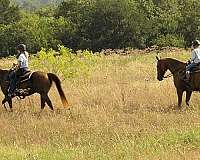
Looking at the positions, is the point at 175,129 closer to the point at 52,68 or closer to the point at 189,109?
the point at 189,109

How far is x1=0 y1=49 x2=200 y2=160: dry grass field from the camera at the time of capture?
8.72 metres

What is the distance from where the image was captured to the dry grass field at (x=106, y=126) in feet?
28.6

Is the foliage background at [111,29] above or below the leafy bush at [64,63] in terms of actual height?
below

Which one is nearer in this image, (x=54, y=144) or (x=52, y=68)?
(x=54, y=144)

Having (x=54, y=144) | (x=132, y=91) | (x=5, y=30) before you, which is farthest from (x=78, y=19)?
(x=54, y=144)

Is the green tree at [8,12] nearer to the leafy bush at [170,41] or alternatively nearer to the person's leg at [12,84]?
the leafy bush at [170,41]

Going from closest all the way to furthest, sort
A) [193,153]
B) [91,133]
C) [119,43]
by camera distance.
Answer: [193,153], [91,133], [119,43]

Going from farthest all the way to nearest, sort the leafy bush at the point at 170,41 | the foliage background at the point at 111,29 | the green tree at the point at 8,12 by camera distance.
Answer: the green tree at the point at 8,12 < the foliage background at the point at 111,29 < the leafy bush at the point at 170,41

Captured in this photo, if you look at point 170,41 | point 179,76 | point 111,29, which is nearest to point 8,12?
point 111,29

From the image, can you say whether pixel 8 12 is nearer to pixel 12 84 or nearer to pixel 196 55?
pixel 12 84

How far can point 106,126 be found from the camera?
11.8m

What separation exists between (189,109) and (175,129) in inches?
126

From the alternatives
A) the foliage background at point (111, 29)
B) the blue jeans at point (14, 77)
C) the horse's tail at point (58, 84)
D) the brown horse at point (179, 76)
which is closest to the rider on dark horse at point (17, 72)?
the blue jeans at point (14, 77)

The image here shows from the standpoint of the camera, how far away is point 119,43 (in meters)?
51.7
